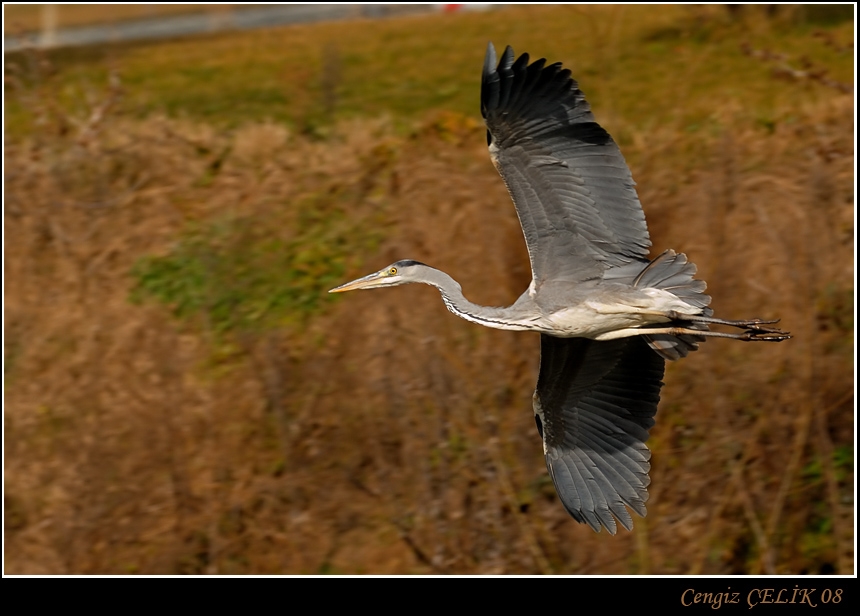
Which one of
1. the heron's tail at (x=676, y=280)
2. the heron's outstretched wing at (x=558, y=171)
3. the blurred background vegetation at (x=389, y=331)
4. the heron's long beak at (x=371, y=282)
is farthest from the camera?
the blurred background vegetation at (x=389, y=331)

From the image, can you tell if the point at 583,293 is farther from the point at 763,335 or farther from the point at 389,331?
the point at 389,331

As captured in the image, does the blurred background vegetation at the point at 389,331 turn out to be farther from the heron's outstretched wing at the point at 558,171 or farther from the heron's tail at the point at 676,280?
the heron's tail at the point at 676,280

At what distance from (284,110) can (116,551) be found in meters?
7.04

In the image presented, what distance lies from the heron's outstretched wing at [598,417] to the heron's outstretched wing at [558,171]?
73cm

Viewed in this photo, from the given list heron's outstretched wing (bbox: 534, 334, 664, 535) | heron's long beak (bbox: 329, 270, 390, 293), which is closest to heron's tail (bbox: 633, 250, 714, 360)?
heron's outstretched wing (bbox: 534, 334, 664, 535)

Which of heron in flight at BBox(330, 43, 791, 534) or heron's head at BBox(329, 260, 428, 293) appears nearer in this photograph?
heron in flight at BBox(330, 43, 791, 534)

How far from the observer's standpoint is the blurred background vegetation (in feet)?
27.0

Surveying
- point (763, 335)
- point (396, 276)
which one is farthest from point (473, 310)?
point (763, 335)

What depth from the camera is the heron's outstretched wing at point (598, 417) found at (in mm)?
6055

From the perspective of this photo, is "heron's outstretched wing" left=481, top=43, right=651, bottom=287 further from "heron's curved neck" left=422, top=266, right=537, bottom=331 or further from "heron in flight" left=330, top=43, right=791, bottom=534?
"heron's curved neck" left=422, top=266, right=537, bottom=331

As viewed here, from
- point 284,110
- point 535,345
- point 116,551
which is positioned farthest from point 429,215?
point 284,110

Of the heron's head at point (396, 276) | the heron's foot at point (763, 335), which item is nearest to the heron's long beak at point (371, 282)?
the heron's head at point (396, 276)

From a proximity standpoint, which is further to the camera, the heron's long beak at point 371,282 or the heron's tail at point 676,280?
the heron's long beak at point 371,282

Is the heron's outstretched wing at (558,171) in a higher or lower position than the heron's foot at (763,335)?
higher
